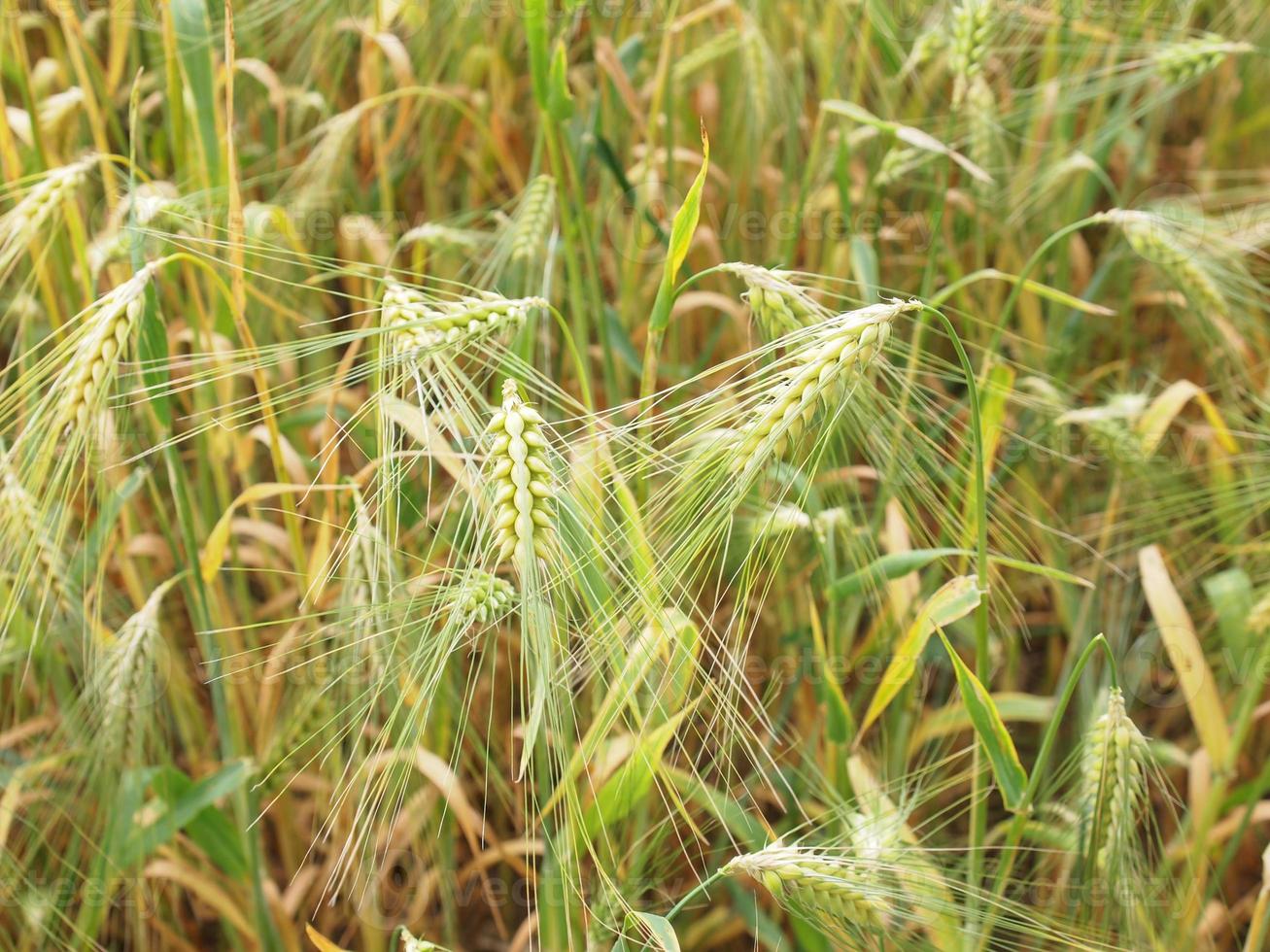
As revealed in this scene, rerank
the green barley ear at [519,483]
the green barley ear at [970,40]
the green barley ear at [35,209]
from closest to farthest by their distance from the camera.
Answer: the green barley ear at [519,483], the green barley ear at [35,209], the green barley ear at [970,40]

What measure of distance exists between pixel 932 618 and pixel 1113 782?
0.20 meters

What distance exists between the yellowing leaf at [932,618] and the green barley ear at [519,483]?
1.14 ft

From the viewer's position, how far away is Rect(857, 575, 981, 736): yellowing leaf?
2.95 feet

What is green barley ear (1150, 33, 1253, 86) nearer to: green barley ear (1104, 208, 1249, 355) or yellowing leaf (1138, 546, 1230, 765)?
green barley ear (1104, 208, 1249, 355)

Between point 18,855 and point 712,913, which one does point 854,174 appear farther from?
point 18,855

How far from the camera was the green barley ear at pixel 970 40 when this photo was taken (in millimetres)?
1095

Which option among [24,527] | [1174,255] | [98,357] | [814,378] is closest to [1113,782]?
[814,378]

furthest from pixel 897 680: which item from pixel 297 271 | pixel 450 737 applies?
pixel 297 271

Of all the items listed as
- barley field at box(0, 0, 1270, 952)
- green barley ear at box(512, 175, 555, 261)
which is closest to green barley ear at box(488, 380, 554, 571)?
barley field at box(0, 0, 1270, 952)

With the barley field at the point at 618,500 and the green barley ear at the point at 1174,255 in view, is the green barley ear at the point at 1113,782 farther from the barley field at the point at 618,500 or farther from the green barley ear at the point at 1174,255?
the green barley ear at the point at 1174,255

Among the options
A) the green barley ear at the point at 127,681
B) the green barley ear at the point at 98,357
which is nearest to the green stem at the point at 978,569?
the green barley ear at the point at 98,357

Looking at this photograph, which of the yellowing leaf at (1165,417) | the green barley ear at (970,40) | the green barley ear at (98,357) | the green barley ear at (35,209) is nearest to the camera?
the green barley ear at (98,357)

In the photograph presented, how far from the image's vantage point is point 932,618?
2.93 feet

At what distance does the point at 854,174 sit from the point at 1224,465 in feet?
2.18
